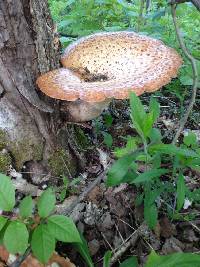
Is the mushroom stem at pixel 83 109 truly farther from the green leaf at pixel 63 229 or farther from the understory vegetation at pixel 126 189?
the green leaf at pixel 63 229

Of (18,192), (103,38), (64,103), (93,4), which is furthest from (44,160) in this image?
(93,4)

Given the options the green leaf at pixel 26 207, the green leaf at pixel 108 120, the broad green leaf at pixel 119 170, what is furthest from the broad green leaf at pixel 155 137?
the green leaf at pixel 108 120

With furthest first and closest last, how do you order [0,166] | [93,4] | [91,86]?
[93,4] → [0,166] → [91,86]

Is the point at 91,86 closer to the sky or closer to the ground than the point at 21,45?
closer to the ground

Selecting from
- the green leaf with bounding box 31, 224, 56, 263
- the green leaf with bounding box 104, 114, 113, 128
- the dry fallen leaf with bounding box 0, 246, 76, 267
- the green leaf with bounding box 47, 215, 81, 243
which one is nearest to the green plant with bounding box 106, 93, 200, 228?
the green leaf with bounding box 47, 215, 81, 243

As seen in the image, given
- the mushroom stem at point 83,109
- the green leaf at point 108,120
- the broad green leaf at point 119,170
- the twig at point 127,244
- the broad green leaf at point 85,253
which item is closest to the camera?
the broad green leaf at point 119,170

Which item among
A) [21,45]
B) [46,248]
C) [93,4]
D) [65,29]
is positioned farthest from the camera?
[65,29]

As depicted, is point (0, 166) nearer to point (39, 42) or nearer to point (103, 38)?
point (39, 42)

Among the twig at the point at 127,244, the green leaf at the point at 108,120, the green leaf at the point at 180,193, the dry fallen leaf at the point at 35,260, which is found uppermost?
the green leaf at the point at 180,193
